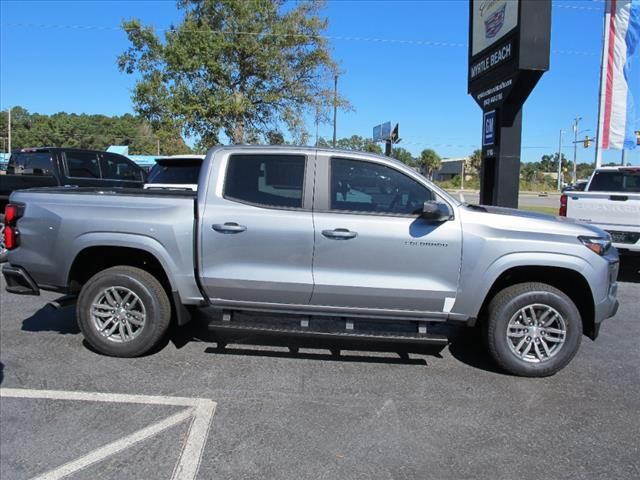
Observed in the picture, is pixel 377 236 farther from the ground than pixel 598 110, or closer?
closer

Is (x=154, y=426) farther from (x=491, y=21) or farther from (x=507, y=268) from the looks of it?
(x=491, y=21)

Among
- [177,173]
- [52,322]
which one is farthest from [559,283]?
[177,173]

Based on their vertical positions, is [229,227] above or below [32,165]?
below

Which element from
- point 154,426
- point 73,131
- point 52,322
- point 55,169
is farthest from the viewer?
point 73,131

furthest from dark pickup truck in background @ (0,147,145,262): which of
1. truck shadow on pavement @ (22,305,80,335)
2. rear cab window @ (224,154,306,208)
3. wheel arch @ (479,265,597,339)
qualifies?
wheel arch @ (479,265,597,339)

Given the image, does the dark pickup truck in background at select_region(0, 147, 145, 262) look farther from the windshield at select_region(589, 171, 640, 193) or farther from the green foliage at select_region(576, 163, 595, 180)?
the green foliage at select_region(576, 163, 595, 180)

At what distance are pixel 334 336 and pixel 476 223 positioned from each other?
154 cm

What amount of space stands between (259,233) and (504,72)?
276 inches

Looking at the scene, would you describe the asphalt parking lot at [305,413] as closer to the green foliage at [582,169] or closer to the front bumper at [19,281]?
the front bumper at [19,281]

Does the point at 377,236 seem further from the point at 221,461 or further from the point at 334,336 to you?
the point at 221,461

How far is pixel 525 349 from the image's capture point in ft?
15.2

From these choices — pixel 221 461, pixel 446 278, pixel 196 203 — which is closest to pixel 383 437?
pixel 221 461

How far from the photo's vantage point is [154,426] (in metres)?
3.63

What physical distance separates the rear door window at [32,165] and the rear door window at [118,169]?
1.29 metres
